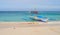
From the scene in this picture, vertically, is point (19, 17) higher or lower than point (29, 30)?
lower

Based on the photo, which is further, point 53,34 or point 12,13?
point 12,13

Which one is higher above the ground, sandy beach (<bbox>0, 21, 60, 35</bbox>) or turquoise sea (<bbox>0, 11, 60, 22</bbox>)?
sandy beach (<bbox>0, 21, 60, 35</bbox>)

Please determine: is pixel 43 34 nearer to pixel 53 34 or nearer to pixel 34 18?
pixel 53 34

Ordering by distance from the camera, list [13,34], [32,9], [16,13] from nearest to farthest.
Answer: [13,34]
[32,9]
[16,13]

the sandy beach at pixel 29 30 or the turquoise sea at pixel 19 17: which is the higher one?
the sandy beach at pixel 29 30

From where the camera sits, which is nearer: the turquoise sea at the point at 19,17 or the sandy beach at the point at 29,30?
the sandy beach at the point at 29,30

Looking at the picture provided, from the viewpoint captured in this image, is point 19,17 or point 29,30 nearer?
point 29,30

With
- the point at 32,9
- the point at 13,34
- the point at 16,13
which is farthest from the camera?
the point at 16,13

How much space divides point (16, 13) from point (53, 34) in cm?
668

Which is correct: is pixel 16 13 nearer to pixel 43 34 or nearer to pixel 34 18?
pixel 34 18

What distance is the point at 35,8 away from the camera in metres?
7.00

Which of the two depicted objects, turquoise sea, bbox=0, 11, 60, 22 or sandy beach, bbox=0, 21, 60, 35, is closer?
sandy beach, bbox=0, 21, 60, 35

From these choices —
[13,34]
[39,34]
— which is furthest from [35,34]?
[13,34]

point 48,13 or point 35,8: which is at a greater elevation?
point 35,8
